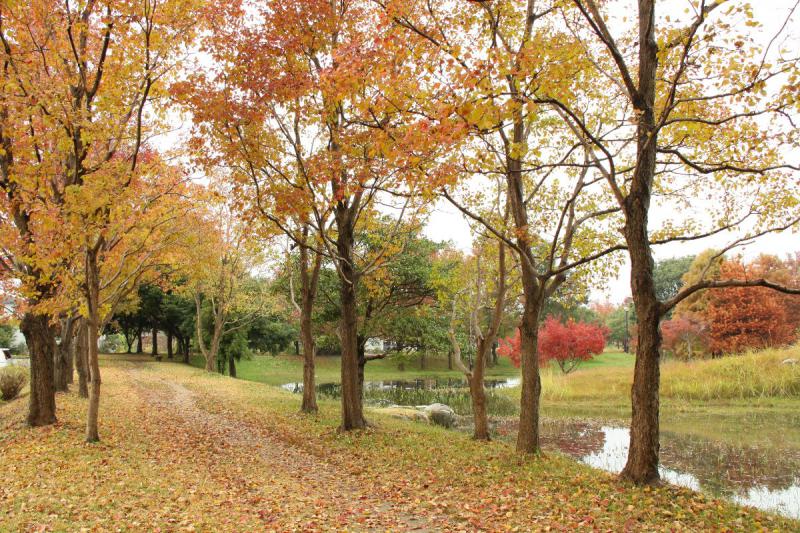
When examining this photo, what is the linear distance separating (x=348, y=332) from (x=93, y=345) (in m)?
5.20

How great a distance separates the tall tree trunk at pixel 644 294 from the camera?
746 centimetres

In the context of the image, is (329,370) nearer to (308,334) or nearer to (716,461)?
(308,334)

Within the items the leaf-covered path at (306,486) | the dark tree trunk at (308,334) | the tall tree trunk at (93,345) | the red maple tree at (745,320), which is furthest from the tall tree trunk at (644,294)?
the red maple tree at (745,320)

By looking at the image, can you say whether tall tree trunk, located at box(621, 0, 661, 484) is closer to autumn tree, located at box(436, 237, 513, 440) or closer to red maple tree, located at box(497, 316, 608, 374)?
autumn tree, located at box(436, 237, 513, 440)

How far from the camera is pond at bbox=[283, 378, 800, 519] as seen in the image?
9.99 metres

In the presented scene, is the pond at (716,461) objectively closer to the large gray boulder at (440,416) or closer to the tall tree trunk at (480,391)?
the tall tree trunk at (480,391)

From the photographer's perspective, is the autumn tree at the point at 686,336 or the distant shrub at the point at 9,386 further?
the autumn tree at the point at 686,336

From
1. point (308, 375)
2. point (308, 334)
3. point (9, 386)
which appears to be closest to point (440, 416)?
point (308, 375)

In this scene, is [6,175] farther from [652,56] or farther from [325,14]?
[652,56]

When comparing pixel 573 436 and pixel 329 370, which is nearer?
pixel 573 436

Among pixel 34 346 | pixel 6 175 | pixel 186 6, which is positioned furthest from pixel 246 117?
pixel 34 346

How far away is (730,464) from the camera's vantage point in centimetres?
1192

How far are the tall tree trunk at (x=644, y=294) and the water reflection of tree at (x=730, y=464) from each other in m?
3.31

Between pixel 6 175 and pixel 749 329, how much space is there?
3446 centimetres
